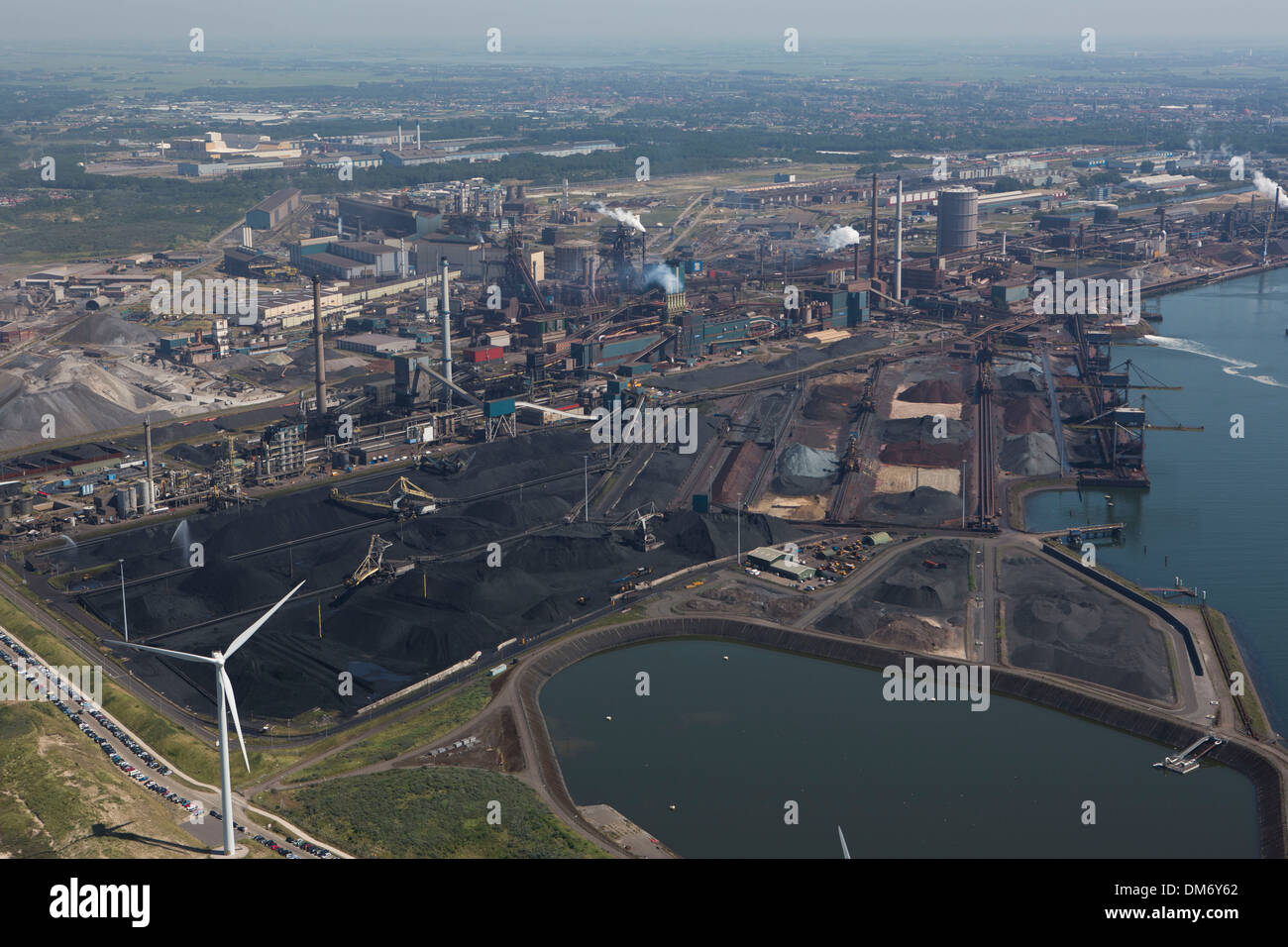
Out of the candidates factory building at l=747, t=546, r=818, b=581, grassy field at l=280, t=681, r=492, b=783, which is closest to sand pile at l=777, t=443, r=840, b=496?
factory building at l=747, t=546, r=818, b=581

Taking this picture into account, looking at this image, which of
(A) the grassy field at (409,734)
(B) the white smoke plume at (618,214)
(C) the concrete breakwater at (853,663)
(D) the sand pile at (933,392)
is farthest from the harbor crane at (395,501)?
(B) the white smoke plume at (618,214)

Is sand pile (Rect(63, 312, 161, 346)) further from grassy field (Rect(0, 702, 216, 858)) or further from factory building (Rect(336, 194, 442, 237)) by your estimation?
grassy field (Rect(0, 702, 216, 858))

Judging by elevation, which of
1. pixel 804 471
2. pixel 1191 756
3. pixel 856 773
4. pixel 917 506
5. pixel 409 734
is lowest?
pixel 856 773

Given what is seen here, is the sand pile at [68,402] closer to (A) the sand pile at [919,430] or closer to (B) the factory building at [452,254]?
(B) the factory building at [452,254]

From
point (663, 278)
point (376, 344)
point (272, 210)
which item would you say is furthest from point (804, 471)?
point (272, 210)

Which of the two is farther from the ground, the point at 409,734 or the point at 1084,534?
the point at 1084,534

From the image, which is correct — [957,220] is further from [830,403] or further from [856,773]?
[856,773]
